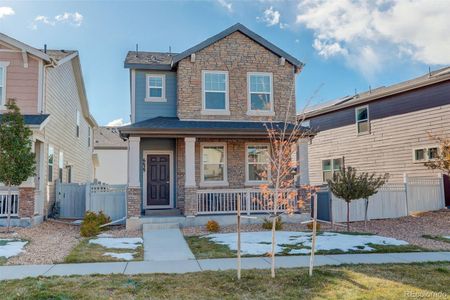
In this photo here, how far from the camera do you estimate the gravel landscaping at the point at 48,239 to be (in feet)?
25.8

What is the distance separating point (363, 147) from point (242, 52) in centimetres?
937

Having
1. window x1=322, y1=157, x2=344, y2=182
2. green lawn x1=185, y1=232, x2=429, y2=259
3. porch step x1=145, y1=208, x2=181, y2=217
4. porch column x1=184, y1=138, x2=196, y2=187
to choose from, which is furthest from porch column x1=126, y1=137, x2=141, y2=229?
window x1=322, y1=157, x2=344, y2=182

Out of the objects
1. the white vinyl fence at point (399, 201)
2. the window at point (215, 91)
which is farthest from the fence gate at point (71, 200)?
the white vinyl fence at point (399, 201)

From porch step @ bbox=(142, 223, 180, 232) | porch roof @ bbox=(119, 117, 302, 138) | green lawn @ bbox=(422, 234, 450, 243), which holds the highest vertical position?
porch roof @ bbox=(119, 117, 302, 138)

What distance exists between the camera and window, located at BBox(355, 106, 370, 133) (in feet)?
66.4

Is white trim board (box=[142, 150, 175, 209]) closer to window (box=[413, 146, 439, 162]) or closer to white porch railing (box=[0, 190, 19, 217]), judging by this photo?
white porch railing (box=[0, 190, 19, 217])

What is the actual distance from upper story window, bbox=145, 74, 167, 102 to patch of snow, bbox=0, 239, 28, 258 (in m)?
7.18

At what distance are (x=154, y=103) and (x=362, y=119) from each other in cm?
1160

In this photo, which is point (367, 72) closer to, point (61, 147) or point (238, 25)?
point (238, 25)

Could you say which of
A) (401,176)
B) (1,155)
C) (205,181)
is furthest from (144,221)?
(401,176)

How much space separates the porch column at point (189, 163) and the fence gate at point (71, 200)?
557 cm

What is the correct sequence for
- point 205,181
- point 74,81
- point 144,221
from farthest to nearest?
point 74,81 → point 205,181 → point 144,221

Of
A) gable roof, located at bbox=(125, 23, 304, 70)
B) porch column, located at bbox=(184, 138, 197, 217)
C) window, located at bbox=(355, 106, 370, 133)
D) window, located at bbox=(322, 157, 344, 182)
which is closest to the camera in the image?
porch column, located at bbox=(184, 138, 197, 217)

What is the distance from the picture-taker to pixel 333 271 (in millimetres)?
6734
